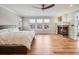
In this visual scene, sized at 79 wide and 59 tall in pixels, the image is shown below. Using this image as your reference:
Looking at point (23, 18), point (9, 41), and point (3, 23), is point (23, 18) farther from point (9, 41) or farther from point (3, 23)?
point (9, 41)

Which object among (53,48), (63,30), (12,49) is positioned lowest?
(53,48)

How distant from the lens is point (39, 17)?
431 inches

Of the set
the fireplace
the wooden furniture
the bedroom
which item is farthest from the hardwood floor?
the fireplace

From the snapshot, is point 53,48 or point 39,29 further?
point 39,29

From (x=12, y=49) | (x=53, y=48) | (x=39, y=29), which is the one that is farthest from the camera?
(x=39, y=29)

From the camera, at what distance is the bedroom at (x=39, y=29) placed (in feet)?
11.3

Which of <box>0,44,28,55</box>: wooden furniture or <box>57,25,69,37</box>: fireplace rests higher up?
<box>57,25,69,37</box>: fireplace

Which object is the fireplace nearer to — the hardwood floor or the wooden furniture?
the hardwood floor

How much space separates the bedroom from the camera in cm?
345

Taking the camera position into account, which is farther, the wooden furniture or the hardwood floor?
the hardwood floor

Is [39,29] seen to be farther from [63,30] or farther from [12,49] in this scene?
[12,49]

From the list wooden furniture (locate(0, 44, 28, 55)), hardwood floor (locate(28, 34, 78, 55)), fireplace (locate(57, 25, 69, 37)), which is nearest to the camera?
wooden furniture (locate(0, 44, 28, 55))

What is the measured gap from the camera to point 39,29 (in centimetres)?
1043

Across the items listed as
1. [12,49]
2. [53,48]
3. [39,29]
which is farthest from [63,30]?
[12,49]
